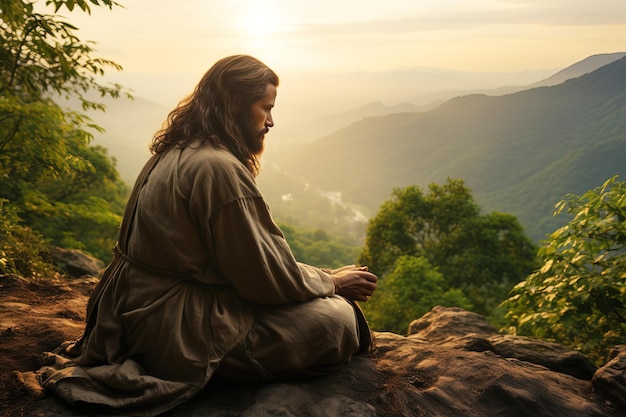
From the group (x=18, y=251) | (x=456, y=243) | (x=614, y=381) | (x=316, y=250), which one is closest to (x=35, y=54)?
(x=18, y=251)

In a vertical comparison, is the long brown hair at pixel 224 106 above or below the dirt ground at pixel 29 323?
above

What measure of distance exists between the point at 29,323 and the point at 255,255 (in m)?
2.71

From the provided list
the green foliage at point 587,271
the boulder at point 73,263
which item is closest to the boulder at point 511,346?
the green foliage at point 587,271

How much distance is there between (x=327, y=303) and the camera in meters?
3.42

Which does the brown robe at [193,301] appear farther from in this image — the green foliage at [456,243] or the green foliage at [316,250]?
the green foliage at [316,250]

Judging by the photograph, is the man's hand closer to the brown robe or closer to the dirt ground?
the brown robe

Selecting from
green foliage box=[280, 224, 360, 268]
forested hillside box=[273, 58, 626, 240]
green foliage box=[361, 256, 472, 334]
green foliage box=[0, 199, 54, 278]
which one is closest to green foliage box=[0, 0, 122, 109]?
green foliage box=[0, 199, 54, 278]

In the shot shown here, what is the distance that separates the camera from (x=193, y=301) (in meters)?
Result: 3.04

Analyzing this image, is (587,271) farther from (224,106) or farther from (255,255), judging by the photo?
(224,106)

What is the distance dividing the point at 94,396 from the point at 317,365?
1.48 metres

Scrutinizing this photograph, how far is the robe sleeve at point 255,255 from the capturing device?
298 cm

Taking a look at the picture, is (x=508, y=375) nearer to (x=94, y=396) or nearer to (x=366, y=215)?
(x=94, y=396)

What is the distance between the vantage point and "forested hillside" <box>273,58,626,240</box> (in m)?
110

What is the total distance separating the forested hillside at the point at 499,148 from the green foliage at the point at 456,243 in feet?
217
